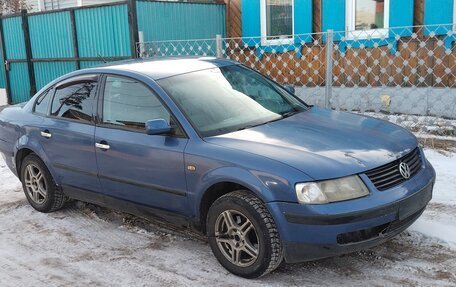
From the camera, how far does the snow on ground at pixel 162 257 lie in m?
3.62

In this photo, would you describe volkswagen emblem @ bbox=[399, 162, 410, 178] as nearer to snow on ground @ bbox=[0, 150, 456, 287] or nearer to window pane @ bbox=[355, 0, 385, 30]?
snow on ground @ bbox=[0, 150, 456, 287]

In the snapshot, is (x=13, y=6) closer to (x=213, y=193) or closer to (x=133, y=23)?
(x=133, y=23)

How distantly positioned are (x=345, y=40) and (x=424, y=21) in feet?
4.52

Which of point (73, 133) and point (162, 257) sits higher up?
point (73, 133)

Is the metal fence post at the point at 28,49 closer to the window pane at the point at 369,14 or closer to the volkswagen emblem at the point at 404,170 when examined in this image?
the window pane at the point at 369,14

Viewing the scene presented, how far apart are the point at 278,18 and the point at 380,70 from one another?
2678 mm

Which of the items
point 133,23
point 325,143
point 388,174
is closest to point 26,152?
point 325,143

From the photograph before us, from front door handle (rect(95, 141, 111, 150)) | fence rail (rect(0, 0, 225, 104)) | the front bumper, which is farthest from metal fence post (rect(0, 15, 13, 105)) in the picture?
the front bumper

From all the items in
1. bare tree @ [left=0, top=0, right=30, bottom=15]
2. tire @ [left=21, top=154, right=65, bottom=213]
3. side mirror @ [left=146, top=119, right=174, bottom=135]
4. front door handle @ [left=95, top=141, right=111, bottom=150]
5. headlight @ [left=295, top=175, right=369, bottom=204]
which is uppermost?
bare tree @ [left=0, top=0, right=30, bottom=15]

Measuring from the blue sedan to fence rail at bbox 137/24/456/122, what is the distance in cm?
378

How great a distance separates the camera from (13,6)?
20.6m

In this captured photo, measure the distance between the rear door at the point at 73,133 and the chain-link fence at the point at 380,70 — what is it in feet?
13.2

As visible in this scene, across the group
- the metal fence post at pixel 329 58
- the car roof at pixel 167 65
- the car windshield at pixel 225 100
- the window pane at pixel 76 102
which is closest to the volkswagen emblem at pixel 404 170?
the car windshield at pixel 225 100

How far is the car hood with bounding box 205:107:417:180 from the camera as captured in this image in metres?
3.38
